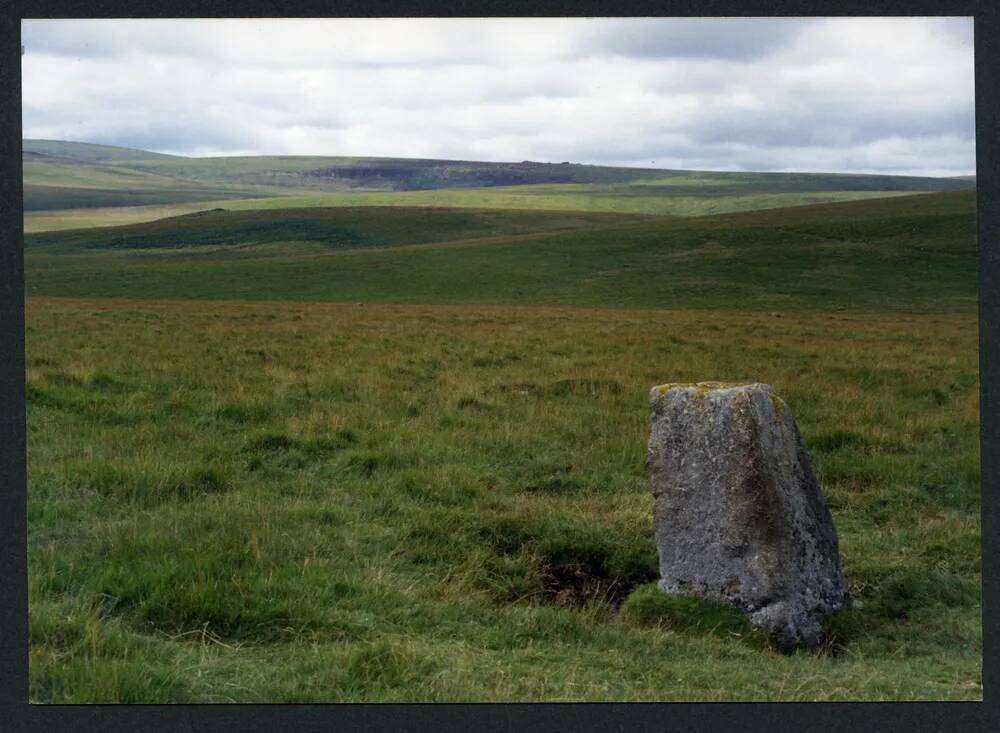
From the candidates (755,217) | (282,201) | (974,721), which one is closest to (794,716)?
(974,721)

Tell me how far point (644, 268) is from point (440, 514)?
170 feet

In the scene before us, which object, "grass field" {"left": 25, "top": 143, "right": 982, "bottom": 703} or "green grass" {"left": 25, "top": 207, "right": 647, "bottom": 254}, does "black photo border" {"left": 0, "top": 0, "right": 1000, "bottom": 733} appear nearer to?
"grass field" {"left": 25, "top": 143, "right": 982, "bottom": 703}

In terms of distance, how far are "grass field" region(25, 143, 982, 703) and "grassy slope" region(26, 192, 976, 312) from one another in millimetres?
21220

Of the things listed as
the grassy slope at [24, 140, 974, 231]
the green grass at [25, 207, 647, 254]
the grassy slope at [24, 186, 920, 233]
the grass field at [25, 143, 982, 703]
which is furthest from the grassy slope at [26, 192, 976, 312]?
the grassy slope at [24, 140, 974, 231]

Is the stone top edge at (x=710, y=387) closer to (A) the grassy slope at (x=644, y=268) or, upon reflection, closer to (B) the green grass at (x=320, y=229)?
(A) the grassy slope at (x=644, y=268)

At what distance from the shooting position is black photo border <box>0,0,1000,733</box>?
5.86 meters

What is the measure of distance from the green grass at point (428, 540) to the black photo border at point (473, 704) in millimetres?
129

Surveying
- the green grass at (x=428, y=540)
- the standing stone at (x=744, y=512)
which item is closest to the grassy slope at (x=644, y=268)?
the green grass at (x=428, y=540)

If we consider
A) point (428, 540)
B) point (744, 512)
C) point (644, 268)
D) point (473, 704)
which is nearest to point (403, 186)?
point (644, 268)

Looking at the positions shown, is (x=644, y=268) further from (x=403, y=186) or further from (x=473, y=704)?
(x=403, y=186)

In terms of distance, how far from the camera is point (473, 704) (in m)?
5.94

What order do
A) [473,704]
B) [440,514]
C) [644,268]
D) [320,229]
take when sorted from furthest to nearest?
1. [320,229]
2. [644,268]
3. [440,514]
4. [473,704]

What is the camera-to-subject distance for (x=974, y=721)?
642 centimetres

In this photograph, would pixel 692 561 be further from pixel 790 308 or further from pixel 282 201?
pixel 282 201
